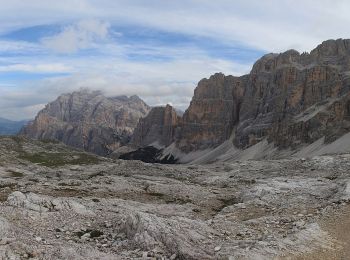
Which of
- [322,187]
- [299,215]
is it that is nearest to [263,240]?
[299,215]

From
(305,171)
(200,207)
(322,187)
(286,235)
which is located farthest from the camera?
(305,171)

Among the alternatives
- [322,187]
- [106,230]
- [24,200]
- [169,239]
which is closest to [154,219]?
[169,239]

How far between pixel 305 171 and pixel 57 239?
9003 cm

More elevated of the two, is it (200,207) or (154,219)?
(154,219)

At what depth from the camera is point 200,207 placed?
179 ft

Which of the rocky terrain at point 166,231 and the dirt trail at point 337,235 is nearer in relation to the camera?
the rocky terrain at point 166,231

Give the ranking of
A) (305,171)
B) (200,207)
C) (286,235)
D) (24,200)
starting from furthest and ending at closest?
1. (305,171)
2. (200,207)
3. (24,200)
4. (286,235)

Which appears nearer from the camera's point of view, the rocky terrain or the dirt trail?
the rocky terrain

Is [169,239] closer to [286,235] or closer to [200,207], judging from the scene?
[286,235]

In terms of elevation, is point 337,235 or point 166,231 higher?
point 166,231

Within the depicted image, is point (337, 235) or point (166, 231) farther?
point (337, 235)

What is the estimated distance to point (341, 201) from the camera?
43156 millimetres

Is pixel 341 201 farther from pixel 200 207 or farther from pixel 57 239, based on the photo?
pixel 57 239

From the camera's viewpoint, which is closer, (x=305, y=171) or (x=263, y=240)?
(x=263, y=240)
